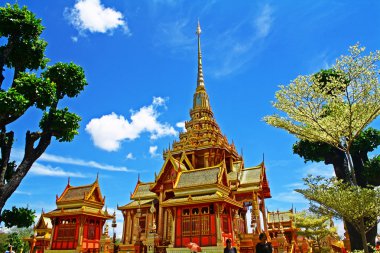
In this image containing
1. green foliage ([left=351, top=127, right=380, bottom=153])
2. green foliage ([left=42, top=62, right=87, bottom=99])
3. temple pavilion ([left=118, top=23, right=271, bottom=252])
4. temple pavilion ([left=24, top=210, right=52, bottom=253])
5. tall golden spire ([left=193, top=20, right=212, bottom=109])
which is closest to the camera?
green foliage ([left=42, top=62, right=87, bottom=99])

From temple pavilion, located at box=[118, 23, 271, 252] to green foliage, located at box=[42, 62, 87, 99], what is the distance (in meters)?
12.0

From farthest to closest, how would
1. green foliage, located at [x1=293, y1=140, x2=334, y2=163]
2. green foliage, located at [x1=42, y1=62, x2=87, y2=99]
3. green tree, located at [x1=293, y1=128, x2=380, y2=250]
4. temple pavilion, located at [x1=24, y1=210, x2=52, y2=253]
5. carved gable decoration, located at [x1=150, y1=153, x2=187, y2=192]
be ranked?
temple pavilion, located at [x1=24, y1=210, x2=52, y2=253], carved gable decoration, located at [x1=150, y1=153, x2=187, y2=192], green foliage, located at [x1=293, y1=140, x2=334, y2=163], green tree, located at [x1=293, y1=128, x2=380, y2=250], green foliage, located at [x1=42, y1=62, x2=87, y2=99]

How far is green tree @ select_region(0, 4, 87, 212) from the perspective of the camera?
12.0m

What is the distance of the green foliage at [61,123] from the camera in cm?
1369

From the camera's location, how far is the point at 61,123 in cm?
1372

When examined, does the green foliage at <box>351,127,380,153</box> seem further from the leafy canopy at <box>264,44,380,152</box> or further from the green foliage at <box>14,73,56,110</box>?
the green foliage at <box>14,73,56,110</box>

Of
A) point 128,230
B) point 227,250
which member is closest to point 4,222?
point 227,250

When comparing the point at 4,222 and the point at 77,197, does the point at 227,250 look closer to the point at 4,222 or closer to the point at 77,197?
the point at 4,222

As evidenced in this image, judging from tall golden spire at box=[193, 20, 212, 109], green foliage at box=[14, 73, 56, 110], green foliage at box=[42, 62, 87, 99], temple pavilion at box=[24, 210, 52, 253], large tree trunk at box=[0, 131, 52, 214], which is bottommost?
temple pavilion at box=[24, 210, 52, 253]

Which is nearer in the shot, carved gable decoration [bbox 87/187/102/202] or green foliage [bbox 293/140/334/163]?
green foliage [bbox 293/140/334/163]

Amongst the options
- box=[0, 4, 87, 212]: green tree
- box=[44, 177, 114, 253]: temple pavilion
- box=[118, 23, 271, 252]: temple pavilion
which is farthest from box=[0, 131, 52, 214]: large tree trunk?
box=[44, 177, 114, 253]: temple pavilion

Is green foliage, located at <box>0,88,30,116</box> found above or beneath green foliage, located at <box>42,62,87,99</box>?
beneath

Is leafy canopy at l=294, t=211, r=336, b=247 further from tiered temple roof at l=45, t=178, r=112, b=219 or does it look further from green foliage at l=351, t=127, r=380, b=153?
tiered temple roof at l=45, t=178, r=112, b=219

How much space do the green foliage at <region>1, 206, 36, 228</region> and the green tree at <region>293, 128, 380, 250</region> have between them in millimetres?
19735
